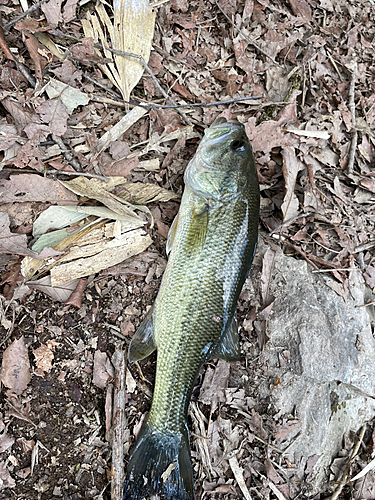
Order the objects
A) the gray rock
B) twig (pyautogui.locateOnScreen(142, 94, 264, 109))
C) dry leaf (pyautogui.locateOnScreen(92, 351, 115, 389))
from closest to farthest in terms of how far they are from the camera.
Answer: dry leaf (pyautogui.locateOnScreen(92, 351, 115, 389)) < the gray rock < twig (pyautogui.locateOnScreen(142, 94, 264, 109))

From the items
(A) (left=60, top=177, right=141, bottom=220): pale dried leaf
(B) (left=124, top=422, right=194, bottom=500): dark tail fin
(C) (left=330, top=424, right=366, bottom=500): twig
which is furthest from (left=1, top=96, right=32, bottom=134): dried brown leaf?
(C) (left=330, top=424, right=366, bottom=500): twig

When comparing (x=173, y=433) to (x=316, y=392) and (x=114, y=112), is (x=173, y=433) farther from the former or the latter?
(x=114, y=112)

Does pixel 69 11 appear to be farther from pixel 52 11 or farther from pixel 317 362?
pixel 317 362

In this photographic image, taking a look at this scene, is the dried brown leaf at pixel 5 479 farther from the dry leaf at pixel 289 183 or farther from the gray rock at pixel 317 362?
the dry leaf at pixel 289 183

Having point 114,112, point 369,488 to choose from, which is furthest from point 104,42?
point 369,488

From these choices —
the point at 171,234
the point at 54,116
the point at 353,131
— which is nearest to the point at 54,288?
the point at 171,234

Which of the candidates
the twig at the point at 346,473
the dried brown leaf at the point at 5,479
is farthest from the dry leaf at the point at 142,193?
the twig at the point at 346,473

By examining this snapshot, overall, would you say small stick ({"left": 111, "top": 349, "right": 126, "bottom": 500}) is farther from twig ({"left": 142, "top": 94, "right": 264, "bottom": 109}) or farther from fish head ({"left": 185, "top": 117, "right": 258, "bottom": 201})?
twig ({"left": 142, "top": 94, "right": 264, "bottom": 109})
